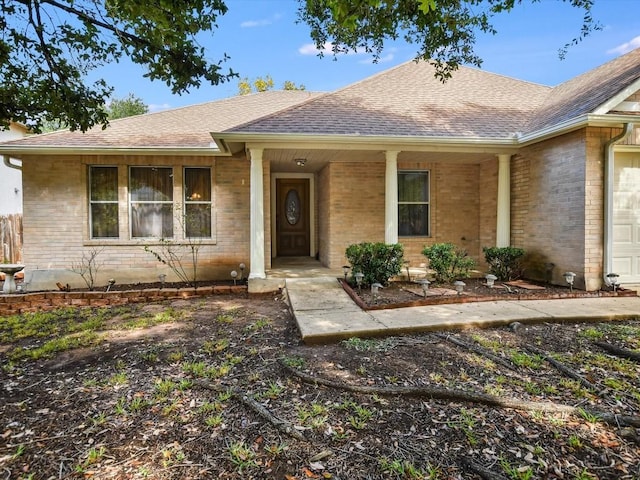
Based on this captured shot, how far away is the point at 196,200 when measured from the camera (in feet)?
28.4

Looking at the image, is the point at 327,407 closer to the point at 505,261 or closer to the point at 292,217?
the point at 505,261

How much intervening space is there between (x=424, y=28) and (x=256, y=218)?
435cm

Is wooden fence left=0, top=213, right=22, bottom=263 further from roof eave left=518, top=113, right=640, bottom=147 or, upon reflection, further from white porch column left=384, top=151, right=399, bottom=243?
roof eave left=518, top=113, right=640, bottom=147

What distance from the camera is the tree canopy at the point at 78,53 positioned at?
4.79 metres

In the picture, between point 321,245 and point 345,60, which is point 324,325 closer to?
point 345,60

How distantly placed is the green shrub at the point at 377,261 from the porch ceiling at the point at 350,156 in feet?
7.37

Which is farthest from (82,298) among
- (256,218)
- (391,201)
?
(391,201)

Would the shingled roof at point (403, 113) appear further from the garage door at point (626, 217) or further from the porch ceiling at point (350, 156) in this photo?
the garage door at point (626, 217)

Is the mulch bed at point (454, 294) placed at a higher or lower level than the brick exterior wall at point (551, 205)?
lower

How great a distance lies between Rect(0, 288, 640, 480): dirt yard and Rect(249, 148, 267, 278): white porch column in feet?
9.01

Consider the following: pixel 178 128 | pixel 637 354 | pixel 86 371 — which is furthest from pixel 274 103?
pixel 637 354

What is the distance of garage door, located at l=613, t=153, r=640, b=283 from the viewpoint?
6.72m

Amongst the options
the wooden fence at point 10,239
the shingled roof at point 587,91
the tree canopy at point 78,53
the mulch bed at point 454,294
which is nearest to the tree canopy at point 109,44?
the tree canopy at point 78,53

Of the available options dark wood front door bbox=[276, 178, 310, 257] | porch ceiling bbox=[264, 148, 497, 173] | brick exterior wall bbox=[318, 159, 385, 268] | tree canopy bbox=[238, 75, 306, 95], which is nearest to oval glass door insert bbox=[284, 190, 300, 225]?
dark wood front door bbox=[276, 178, 310, 257]
